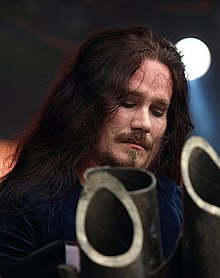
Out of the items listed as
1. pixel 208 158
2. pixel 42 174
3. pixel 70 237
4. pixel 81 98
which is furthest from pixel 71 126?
pixel 208 158

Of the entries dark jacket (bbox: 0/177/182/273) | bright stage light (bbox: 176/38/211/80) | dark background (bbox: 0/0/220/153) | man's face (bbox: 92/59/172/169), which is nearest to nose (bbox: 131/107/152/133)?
man's face (bbox: 92/59/172/169)

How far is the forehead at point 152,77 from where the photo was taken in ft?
4.90

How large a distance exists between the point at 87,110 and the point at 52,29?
99.3 inches

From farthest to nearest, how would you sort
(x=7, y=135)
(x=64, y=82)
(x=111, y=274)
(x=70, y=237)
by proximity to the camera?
(x=7, y=135)
(x=64, y=82)
(x=70, y=237)
(x=111, y=274)

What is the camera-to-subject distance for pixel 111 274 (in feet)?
1.90

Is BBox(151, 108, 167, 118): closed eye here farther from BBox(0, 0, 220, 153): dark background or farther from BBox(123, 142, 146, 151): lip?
BBox(0, 0, 220, 153): dark background

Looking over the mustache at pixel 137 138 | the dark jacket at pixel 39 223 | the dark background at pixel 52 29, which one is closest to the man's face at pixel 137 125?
the mustache at pixel 137 138

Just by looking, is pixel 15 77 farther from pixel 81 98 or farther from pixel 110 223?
pixel 110 223

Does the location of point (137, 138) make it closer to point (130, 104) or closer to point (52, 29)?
point (130, 104)

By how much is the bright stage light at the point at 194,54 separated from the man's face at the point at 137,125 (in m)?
2.57

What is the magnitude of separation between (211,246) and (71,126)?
102 cm

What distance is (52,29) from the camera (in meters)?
4.01

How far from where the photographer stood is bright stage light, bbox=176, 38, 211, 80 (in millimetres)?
4082

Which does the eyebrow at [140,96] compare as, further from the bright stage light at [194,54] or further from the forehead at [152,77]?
the bright stage light at [194,54]
